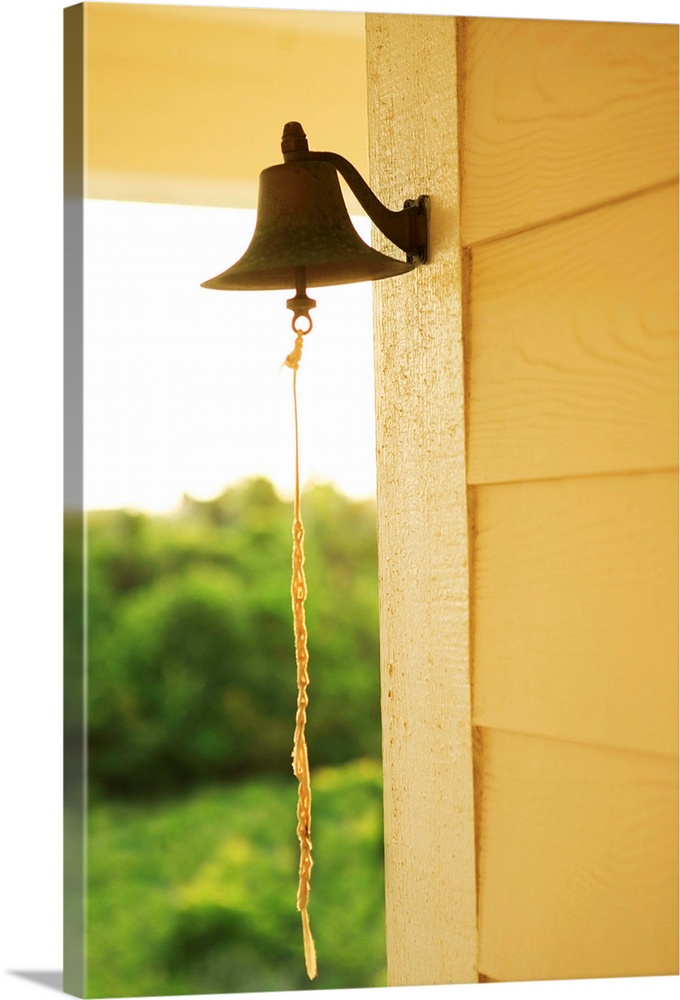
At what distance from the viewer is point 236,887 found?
5246 millimetres

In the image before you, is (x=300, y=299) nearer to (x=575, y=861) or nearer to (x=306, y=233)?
(x=306, y=233)

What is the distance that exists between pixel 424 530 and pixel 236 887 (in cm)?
485

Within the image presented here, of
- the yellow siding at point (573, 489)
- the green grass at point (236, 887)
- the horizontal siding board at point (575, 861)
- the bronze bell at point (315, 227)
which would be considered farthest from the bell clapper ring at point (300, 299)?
the green grass at point (236, 887)

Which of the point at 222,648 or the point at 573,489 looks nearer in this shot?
the point at 573,489

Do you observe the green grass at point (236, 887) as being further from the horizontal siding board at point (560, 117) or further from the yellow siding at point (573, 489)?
the horizontal siding board at point (560, 117)

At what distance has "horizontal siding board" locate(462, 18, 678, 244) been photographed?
612 mm

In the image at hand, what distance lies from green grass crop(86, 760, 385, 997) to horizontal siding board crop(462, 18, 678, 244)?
15.6ft

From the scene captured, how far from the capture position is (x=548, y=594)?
0.67 m

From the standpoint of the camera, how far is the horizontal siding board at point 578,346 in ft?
1.98

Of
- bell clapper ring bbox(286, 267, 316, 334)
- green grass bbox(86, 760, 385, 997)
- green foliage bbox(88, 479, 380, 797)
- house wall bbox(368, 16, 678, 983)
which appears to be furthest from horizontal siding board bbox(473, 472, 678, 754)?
green foliage bbox(88, 479, 380, 797)
